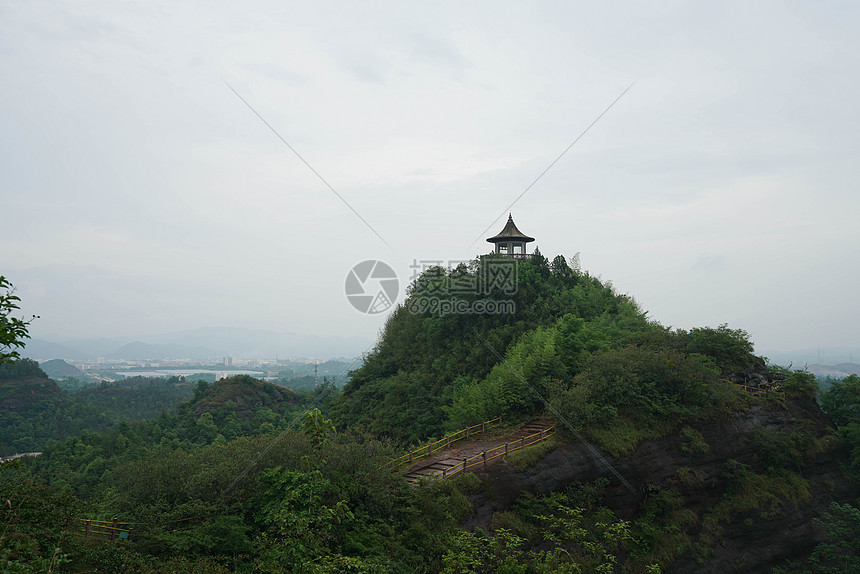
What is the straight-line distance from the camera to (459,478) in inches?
711

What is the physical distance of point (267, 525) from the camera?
556 inches

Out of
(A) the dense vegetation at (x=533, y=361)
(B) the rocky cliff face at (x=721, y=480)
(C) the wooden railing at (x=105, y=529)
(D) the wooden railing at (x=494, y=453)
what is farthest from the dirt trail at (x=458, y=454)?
(C) the wooden railing at (x=105, y=529)

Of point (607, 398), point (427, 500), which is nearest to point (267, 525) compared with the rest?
point (427, 500)

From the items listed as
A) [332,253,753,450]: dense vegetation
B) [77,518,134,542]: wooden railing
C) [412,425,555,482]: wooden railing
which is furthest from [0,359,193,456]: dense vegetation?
[77,518,134,542]: wooden railing

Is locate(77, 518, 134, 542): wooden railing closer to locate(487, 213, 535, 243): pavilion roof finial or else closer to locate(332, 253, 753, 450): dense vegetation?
locate(332, 253, 753, 450): dense vegetation

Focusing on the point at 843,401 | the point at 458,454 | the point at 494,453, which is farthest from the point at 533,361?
the point at 843,401

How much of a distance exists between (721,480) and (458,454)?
13.7m

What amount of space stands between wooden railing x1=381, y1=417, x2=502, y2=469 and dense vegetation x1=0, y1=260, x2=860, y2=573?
856 millimetres

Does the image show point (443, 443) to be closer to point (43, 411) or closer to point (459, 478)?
point (459, 478)

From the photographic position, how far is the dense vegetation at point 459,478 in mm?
11383

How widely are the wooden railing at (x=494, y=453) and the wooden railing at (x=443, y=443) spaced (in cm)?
200

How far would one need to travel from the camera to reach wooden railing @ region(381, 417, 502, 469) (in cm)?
2040

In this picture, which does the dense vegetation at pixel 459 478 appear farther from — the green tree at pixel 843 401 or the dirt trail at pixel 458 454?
the dirt trail at pixel 458 454

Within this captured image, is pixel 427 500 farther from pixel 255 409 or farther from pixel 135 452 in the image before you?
pixel 255 409
